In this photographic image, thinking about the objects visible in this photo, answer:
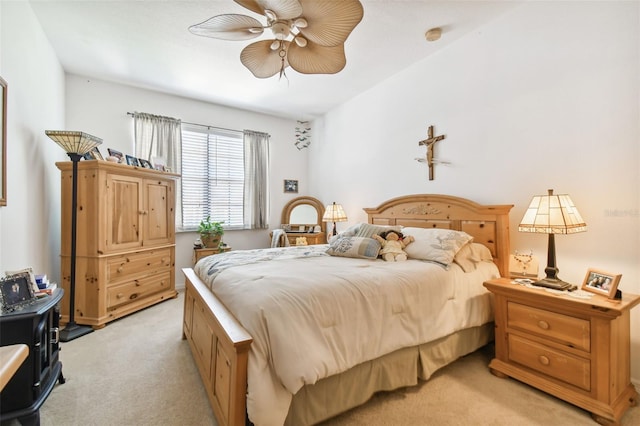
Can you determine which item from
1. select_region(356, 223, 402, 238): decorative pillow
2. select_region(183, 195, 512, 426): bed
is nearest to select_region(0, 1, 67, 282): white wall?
select_region(183, 195, 512, 426): bed

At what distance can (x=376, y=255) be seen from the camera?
2.44 m

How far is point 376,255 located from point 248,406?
5.02 ft

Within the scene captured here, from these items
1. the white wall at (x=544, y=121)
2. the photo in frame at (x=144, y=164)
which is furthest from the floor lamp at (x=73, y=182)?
the white wall at (x=544, y=121)

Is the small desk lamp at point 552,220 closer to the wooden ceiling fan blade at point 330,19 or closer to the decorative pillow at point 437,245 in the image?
the decorative pillow at point 437,245

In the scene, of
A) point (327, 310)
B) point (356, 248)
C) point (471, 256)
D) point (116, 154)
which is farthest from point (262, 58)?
Result: point (471, 256)

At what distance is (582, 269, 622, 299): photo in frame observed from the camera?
1.65m

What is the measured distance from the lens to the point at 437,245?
7.59 ft

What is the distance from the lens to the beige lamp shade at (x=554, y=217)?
1774 mm

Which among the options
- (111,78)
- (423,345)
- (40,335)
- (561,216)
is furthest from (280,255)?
(111,78)

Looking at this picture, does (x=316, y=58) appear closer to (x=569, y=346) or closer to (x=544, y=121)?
(x=544, y=121)

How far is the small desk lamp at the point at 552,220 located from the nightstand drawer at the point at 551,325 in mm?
204

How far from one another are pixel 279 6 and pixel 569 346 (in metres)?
2.60

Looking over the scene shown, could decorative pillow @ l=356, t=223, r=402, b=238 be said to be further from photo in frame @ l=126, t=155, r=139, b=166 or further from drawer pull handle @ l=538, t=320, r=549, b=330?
photo in frame @ l=126, t=155, r=139, b=166

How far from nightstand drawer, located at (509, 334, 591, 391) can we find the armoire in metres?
3.64
